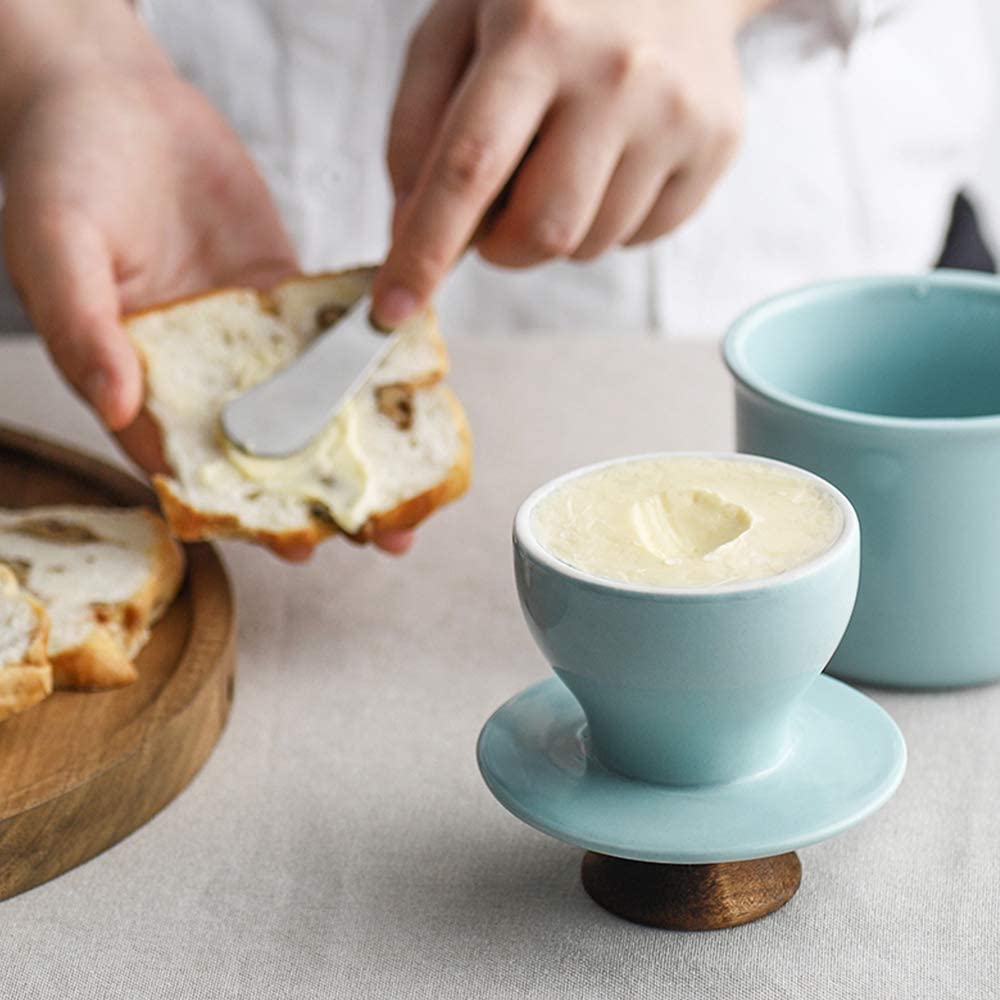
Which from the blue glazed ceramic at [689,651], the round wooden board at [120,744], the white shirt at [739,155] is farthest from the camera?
the white shirt at [739,155]

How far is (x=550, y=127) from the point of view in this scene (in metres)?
1.08

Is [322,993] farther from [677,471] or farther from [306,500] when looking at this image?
[306,500]

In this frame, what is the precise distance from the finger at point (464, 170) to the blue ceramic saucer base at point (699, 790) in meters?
0.40

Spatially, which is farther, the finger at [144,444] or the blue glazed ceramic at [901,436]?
the finger at [144,444]

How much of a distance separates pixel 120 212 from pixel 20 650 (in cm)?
48

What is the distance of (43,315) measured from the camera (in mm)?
1063

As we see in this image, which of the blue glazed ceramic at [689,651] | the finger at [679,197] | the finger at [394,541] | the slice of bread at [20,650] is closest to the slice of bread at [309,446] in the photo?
the finger at [394,541]

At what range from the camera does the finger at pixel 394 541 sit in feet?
3.35

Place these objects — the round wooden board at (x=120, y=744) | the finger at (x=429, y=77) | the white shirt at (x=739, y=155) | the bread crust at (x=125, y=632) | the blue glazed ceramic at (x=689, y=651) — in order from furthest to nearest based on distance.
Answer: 1. the white shirt at (x=739, y=155)
2. the finger at (x=429, y=77)
3. the bread crust at (x=125, y=632)
4. the round wooden board at (x=120, y=744)
5. the blue glazed ceramic at (x=689, y=651)

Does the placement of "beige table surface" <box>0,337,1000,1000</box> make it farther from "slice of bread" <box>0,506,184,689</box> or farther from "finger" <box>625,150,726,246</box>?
"finger" <box>625,150,726,246</box>

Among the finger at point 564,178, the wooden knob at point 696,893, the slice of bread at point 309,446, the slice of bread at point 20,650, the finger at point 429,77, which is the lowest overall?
the wooden knob at point 696,893

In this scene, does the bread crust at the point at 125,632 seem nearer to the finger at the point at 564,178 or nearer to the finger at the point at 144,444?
the finger at the point at 144,444

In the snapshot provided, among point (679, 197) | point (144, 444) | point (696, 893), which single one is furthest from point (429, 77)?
point (696, 893)

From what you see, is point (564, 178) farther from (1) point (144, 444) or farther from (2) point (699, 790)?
(2) point (699, 790)
